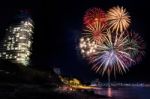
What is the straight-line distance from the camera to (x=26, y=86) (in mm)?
56406

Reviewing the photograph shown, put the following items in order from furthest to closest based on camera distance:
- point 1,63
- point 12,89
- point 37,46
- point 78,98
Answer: point 37,46 < point 78,98 < point 1,63 < point 12,89

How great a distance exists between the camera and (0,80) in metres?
52.9

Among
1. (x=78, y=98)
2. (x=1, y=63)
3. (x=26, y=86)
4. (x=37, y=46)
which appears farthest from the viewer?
(x=37, y=46)

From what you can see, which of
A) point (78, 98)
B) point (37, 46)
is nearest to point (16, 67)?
point (78, 98)

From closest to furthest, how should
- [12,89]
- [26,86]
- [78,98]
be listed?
1. [12,89]
2. [26,86]
3. [78,98]

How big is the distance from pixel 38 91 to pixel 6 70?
24.2 feet

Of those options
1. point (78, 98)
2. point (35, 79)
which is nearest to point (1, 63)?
point (35, 79)

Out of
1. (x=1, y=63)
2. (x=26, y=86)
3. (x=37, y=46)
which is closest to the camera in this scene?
(x=26, y=86)

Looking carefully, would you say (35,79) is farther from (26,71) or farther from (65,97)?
(65,97)

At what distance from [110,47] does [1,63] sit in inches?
1078

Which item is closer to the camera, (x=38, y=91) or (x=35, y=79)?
(x=38, y=91)

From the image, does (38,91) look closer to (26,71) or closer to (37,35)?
(26,71)

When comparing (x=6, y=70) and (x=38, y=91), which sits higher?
(x=6, y=70)

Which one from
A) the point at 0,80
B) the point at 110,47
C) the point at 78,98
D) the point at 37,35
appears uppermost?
the point at 37,35
